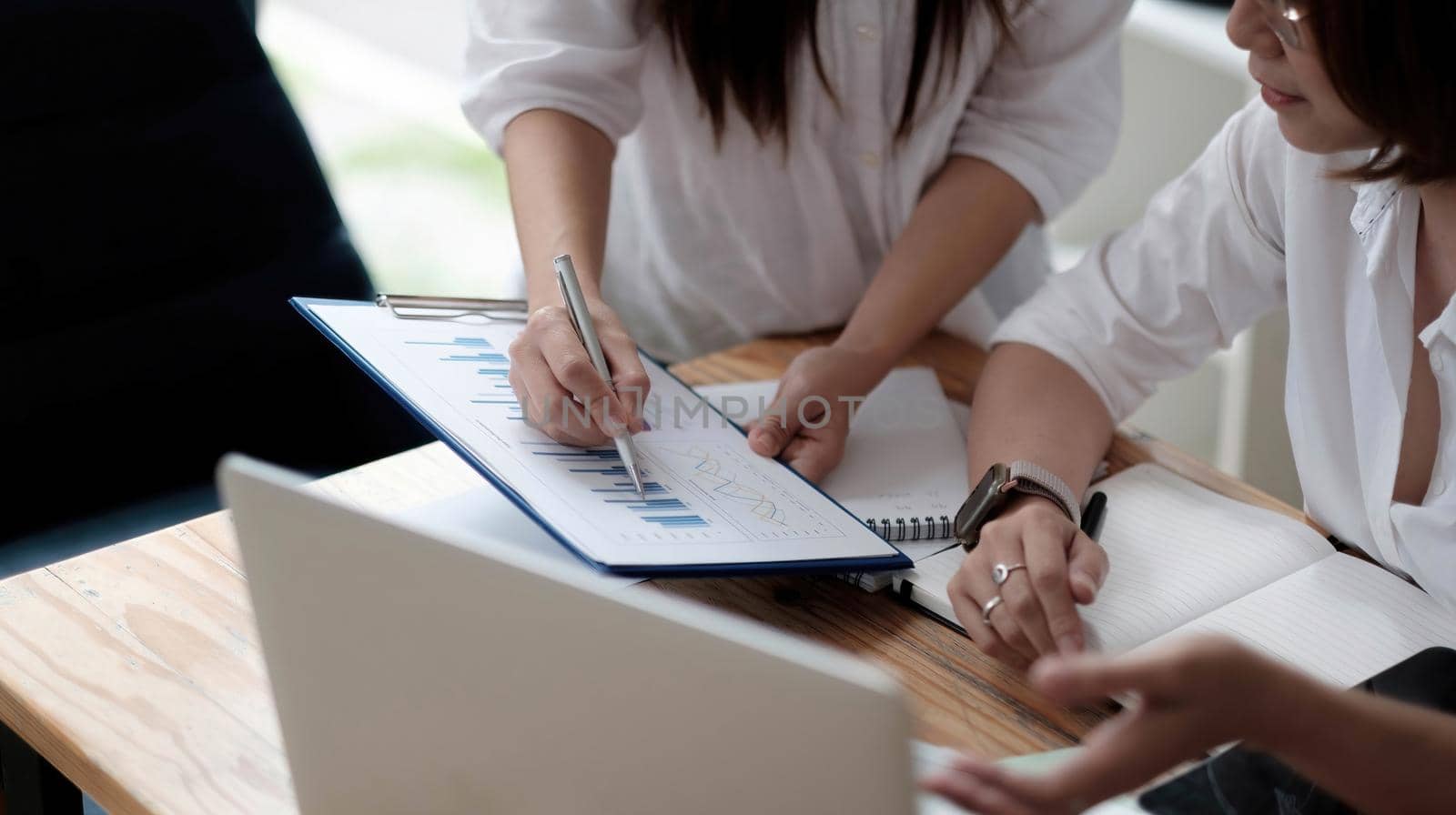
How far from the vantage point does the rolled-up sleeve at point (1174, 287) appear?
1.01 m

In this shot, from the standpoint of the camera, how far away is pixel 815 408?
104 cm

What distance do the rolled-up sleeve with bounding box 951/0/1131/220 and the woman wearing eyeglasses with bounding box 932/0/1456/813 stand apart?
157 millimetres

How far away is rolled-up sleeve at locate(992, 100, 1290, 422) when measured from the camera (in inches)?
A: 39.7

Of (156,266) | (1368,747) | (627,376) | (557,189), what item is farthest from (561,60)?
(1368,747)

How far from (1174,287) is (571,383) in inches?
19.3

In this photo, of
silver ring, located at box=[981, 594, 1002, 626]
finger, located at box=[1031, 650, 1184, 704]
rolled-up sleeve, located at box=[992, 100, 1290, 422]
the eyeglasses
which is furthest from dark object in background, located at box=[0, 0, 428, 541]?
finger, located at box=[1031, 650, 1184, 704]

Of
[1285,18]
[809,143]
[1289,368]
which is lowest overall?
[1289,368]

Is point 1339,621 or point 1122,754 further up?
point 1122,754

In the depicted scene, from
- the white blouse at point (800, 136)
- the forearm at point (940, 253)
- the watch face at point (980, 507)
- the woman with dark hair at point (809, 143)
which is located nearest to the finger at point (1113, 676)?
the watch face at point (980, 507)

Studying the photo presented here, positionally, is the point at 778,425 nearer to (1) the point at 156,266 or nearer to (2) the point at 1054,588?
(2) the point at 1054,588

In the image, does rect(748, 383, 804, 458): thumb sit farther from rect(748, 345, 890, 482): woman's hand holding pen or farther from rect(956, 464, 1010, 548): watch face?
rect(956, 464, 1010, 548): watch face

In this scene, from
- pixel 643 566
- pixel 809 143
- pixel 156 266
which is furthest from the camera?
pixel 156 266

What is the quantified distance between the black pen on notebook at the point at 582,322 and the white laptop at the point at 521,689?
1.09ft

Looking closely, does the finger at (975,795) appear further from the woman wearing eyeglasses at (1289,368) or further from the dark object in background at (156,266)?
the dark object in background at (156,266)
